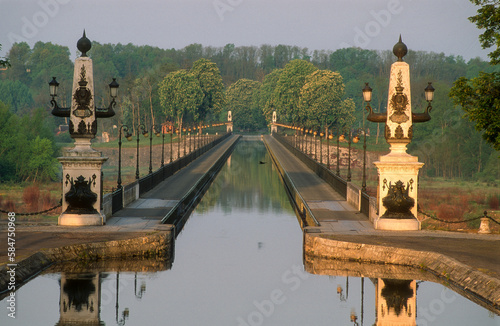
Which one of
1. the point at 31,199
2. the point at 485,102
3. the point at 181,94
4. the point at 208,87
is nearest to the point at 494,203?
the point at 485,102

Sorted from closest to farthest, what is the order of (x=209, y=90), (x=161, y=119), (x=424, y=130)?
1. (x=424, y=130)
2. (x=209, y=90)
3. (x=161, y=119)

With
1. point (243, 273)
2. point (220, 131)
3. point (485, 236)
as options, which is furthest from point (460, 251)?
point (220, 131)

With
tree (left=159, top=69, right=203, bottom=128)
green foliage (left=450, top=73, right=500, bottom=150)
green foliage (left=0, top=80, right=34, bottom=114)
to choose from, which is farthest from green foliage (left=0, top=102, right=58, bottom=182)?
green foliage (left=0, top=80, right=34, bottom=114)

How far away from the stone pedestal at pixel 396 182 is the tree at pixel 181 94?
354 ft

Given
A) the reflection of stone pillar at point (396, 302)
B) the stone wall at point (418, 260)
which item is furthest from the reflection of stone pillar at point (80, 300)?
the stone wall at point (418, 260)

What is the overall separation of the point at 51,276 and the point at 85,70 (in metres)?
9.20

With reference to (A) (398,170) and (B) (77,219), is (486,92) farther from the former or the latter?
(B) (77,219)

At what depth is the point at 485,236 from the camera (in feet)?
78.4

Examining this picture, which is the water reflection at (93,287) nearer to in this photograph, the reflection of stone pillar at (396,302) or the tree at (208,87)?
the reflection of stone pillar at (396,302)

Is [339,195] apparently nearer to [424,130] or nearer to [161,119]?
[424,130]

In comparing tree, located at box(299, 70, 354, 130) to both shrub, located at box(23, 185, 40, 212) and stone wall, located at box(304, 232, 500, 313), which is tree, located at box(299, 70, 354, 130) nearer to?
shrub, located at box(23, 185, 40, 212)

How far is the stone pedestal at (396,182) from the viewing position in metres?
25.0

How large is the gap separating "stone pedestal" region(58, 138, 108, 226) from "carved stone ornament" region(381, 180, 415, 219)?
10191mm

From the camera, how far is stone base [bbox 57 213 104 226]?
2473cm
